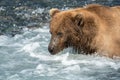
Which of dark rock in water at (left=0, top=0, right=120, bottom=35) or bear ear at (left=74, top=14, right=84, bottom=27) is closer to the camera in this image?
bear ear at (left=74, top=14, right=84, bottom=27)

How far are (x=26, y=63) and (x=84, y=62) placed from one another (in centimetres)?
129

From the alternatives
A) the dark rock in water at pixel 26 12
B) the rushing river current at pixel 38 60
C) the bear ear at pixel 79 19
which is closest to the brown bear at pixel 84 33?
the bear ear at pixel 79 19

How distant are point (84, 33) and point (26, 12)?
6174 millimetres

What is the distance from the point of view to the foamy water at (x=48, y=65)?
9.21 m

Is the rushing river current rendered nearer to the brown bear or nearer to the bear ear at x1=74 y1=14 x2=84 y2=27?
the brown bear

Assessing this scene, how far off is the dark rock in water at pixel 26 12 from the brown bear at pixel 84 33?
358 cm

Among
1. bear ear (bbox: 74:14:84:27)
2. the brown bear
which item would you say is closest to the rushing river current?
the brown bear

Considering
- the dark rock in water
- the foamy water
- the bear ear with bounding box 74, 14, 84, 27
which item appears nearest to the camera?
the foamy water

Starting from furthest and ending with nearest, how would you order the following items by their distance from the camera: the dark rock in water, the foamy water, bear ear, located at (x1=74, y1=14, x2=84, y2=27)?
the dark rock in water
bear ear, located at (x1=74, y1=14, x2=84, y2=27)
the foamy water

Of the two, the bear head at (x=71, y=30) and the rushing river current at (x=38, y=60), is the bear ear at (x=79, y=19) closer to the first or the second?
the bear head at (x=71, y=30)

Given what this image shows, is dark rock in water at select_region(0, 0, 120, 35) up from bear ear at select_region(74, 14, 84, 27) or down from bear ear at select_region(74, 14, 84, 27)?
down

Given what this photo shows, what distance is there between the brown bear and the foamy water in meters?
0.24

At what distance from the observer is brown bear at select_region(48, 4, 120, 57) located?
32.6ft

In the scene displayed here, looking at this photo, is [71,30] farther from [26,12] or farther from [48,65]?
[26,12]
